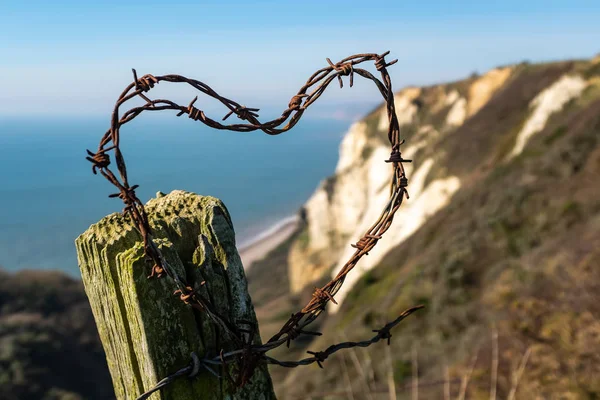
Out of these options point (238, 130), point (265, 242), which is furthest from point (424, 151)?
point (265, 242)

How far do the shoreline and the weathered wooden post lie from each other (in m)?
52.3

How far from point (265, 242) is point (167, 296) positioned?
6064 centimetres

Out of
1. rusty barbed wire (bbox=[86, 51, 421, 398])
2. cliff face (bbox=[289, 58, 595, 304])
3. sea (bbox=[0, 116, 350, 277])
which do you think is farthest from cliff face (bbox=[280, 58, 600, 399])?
sea (bbox=[0, 116, 350, 277])

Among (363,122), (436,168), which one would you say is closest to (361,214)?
(363,122)

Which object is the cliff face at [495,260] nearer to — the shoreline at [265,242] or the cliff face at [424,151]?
the cliff face at [424,151]

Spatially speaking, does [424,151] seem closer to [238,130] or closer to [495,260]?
[495,260]

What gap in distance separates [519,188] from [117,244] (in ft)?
52.0

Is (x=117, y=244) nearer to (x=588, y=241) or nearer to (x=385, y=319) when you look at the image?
(x=588, y=241)

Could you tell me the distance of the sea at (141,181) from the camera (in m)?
60.5

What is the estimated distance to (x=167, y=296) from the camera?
1.25m

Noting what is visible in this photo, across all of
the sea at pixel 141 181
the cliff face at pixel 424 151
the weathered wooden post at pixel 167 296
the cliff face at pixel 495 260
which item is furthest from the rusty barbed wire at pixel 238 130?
the sea at pixel 141 181

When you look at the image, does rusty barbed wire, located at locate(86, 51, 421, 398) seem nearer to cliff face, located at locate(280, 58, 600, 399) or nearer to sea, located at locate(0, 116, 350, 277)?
cliff face, located at locate(280, 58, 600, 399)

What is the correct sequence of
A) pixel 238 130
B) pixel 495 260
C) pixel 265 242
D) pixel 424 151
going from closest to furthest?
pixel 238 130, pixel 495 260, pixel 424 151, pixel 265 242

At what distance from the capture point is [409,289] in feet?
48.9
